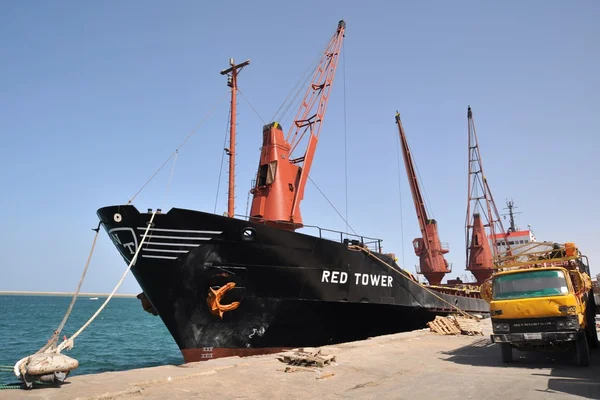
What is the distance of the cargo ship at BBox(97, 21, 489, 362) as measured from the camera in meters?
12.4

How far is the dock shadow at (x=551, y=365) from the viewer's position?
713 cm

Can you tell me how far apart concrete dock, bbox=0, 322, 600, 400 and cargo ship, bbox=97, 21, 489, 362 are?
246 cm

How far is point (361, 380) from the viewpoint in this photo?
8297 mm

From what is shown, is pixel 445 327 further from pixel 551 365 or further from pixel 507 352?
pixel 551 365

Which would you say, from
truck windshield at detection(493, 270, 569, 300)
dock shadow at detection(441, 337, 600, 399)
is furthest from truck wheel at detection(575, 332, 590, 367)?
truck windshield at detection(493, 270, 569, 300)

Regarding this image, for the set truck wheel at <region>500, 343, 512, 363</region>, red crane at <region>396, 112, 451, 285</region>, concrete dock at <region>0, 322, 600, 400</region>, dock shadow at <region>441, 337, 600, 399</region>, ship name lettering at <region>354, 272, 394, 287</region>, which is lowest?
concrete dock at <region>0, 322, 600, 400</region>

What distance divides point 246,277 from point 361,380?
18.5 ft

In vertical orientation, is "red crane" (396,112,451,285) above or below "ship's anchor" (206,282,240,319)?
above

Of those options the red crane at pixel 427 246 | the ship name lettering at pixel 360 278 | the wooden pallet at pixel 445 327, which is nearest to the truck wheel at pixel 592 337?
the wooden pallet at pixel 445 327

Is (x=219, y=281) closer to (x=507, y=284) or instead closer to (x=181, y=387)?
(x=181, y=387)

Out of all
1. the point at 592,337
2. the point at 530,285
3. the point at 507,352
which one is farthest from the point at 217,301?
the point at 592,337

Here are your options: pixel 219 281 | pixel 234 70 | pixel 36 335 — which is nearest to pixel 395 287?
pixel 219 281

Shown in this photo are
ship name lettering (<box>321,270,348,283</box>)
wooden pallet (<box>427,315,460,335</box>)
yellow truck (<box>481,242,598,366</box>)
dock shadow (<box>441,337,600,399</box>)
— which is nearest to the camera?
dock shadow (<box>441,337,600,399</box>)

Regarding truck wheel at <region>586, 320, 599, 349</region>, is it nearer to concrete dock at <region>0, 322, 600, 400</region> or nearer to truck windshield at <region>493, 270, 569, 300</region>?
concrete dock at <region>0, 322, 600, 400</region>
